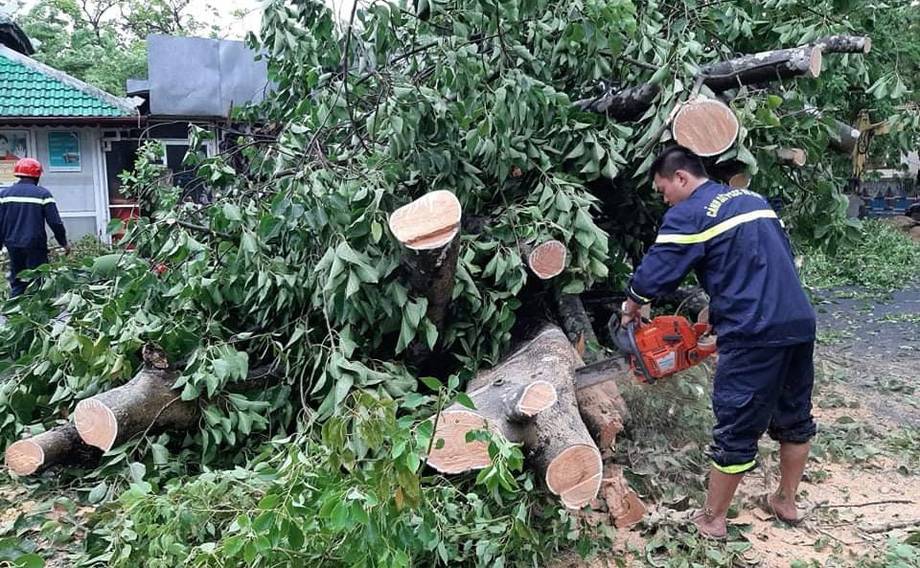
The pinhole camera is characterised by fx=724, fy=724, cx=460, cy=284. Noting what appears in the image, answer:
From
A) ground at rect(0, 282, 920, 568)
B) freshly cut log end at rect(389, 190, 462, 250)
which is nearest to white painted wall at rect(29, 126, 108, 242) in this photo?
ground at rect(0, 282, 920, 568)

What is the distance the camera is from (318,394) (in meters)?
3.34

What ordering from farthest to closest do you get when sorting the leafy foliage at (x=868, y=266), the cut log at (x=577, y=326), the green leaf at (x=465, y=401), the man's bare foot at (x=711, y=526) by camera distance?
the leafy foliage at (x=868, y=266) → the cut log at (x=577, y=326) → the man's bare foot at (x=711, y=526) → the green leaf at (x=465, y=401)

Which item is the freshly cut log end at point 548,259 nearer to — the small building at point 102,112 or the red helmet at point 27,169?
the red helmet at point 27,169

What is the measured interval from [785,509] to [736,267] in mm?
1123

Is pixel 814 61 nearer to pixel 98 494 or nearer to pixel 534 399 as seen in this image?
pixel 534 399

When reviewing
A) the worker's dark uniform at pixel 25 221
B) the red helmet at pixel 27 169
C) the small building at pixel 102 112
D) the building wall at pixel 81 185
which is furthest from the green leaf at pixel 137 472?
the building wall at pixel 81 185

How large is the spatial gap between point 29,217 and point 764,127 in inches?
243

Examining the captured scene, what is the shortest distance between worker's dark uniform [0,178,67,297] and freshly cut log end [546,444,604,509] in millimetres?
5586

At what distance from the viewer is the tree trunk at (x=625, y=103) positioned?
3695 millimetres

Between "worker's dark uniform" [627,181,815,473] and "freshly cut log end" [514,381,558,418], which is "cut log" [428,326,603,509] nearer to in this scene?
"freshly cut log end" [514,381,558,418]

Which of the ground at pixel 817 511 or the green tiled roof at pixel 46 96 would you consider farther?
the green tiled roof at pixel 46 96

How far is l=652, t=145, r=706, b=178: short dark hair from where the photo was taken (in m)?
2.99

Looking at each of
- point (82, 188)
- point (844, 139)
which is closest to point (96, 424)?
point (844, 139)

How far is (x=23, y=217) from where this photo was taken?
257 inches
